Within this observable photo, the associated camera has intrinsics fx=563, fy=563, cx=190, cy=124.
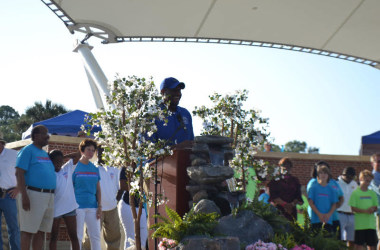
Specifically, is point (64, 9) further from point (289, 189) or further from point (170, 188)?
point (170, 188)

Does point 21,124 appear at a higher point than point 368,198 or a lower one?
higher

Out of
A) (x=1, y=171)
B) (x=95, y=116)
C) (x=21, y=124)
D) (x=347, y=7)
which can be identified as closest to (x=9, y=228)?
(x=1, y=171)

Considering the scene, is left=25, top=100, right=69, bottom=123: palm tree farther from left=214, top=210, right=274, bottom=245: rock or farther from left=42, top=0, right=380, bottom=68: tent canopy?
left=214, top=210, right=274, bottom=245: rock

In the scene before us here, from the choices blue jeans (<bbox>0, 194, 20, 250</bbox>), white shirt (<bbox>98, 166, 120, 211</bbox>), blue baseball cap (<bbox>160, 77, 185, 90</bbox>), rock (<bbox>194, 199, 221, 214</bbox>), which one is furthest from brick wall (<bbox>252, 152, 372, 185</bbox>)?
rock (<bbox>194, 199, 221, 214</bbox>)

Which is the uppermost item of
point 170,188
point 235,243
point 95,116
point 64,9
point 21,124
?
point 64,9

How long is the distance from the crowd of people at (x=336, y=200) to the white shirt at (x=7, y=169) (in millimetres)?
3869

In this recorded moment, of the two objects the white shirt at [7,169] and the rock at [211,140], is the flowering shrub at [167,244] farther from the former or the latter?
the white shirt at [7,169]

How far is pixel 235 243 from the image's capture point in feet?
16.1

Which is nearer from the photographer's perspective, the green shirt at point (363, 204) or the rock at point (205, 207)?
the rock at point (205, 207)

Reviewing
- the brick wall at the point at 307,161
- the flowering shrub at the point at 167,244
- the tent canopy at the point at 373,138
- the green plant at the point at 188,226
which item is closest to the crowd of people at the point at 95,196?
the green plant at the point at 188,226

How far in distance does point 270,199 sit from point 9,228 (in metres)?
4.16

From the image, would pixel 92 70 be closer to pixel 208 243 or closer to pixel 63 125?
pixel 63 125

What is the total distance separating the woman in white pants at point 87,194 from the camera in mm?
8016

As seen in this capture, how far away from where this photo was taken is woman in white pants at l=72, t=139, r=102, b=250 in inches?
316
